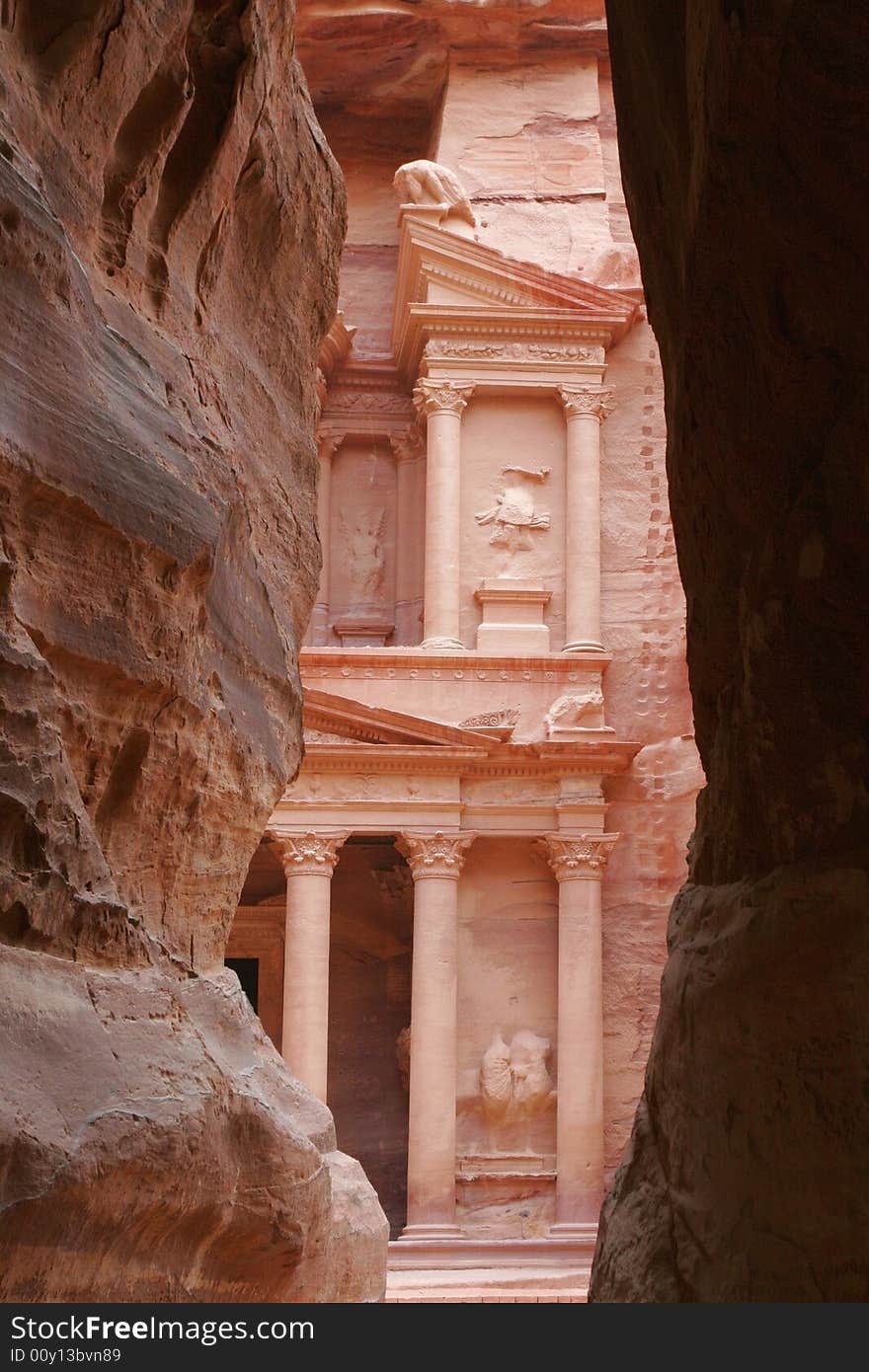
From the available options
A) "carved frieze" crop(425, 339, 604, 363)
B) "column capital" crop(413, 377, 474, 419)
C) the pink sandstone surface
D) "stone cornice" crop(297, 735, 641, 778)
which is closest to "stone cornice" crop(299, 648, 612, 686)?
the pink sandstone surface

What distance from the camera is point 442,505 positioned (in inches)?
731

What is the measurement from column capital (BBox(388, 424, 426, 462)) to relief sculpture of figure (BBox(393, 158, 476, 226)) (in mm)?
2909

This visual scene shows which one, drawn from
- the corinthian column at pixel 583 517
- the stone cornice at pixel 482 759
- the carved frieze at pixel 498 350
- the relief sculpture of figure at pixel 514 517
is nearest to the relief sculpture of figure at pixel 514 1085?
the stone cornice at pixel 482 759

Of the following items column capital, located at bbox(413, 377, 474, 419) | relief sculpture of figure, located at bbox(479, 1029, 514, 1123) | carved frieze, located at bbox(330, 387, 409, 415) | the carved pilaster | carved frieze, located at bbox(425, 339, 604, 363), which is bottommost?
relief sculpture of figure, located at bbox(479, 1029, 514, 1123)

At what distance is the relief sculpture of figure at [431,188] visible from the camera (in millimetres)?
19297

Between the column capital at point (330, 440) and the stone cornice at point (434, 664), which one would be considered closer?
the stone cornice at point (434, 664)

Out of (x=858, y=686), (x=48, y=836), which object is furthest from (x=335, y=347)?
(x=858, y=686)

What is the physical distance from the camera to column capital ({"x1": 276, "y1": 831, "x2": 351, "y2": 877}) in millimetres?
16922

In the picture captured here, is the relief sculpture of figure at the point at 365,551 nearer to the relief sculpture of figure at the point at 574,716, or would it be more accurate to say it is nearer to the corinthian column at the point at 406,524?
the corinthian column at the point at 406,524

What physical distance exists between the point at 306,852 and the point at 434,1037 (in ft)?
7.90

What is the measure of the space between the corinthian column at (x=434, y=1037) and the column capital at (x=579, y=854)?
1.00 metres

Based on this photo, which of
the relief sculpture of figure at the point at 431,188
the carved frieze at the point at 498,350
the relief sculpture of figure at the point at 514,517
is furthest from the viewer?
the relief sculpture of figure at the point at 431,188

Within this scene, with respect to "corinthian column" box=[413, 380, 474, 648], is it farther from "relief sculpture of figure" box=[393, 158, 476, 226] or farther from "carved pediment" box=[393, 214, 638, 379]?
"relief sculpture of figure" box=[393, 158, 476, 226]

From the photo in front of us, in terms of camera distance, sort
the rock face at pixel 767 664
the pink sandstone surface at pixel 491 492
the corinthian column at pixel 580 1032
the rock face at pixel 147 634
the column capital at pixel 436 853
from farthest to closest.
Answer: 1. the pink sandstone surface at pixel 491 492
2. the column capital at pixel 436 853
3. the corinthian column at pixel 580 1032
4. the rock face at pixel 147 634
5. the rock face at pixel 767 664
